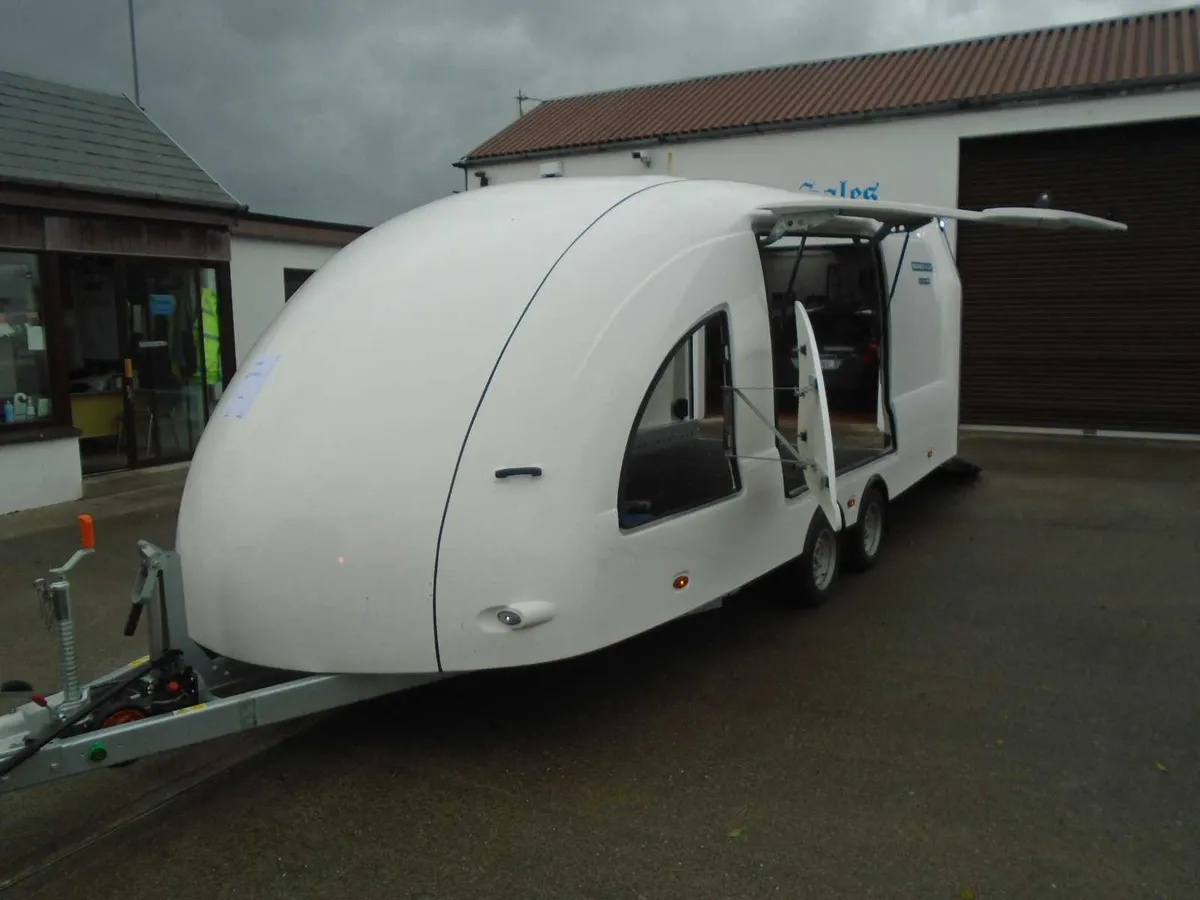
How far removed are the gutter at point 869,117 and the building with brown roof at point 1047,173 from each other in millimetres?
25

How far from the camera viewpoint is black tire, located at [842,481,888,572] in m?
6.92

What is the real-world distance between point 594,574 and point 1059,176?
40.0 ft

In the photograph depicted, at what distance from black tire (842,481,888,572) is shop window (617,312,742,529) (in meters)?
1.05

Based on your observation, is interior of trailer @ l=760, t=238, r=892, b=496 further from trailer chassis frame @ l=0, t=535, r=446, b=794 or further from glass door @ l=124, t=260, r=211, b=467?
glass door @ l=124, t=260, r=211, b=467

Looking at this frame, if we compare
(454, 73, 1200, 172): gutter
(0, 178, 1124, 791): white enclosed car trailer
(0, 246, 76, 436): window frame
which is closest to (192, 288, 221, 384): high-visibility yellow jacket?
(0, 246, 76, 436): window frame

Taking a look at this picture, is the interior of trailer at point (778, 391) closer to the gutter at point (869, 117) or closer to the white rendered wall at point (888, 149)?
the white rendered wall at point (888, 149)

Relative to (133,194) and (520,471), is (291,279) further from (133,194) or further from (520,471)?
(520,471)

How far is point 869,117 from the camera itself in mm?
14320

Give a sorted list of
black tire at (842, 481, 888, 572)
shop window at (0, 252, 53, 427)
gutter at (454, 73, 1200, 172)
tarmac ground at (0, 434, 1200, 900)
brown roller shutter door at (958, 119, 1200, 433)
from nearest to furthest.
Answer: tarmac ground at (0, 434, 1200, 900), black tire at (842, 481, 888, 572), shop window at (0, 252, 53, 427), gutter at (454, 73, 1200, 172), brown roller shutter door at (958, 119, 1200, 433)

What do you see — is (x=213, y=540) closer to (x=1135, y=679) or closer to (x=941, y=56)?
(x=1135, y=679)

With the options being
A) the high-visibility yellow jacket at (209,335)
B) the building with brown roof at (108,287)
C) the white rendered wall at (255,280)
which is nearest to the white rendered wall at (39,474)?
the building with brown roof at (108,287)

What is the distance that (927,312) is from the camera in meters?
8.19

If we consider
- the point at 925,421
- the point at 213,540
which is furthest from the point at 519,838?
the point at 925,421

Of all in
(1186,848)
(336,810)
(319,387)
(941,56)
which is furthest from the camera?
(941,56)
